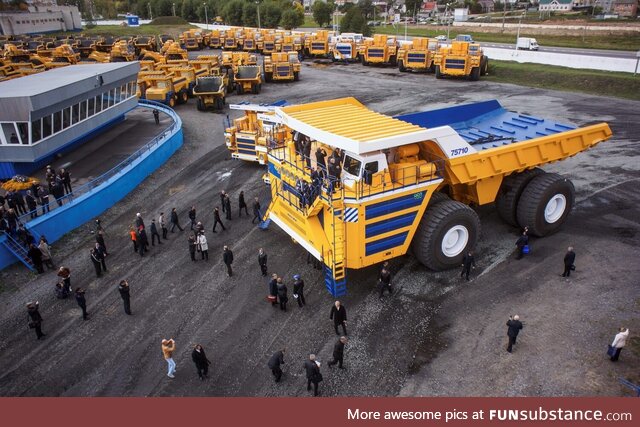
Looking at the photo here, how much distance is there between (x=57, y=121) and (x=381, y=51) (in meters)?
31.1

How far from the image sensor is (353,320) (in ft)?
35.0

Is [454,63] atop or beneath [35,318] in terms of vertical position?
atop

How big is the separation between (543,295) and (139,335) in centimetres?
937

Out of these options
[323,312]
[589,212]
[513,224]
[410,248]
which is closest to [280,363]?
[323,312]

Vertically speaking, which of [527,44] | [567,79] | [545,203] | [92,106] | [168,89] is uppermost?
[527,44]

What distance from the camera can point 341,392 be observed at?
8742 mm

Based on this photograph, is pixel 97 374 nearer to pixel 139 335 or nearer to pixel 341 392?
pixel 139 335

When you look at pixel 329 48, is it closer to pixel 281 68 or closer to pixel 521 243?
pixel 281 68

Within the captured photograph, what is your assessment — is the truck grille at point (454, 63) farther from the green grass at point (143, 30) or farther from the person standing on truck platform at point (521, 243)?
the green grass at point (143, 30)

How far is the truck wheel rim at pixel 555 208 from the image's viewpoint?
43.1 ft

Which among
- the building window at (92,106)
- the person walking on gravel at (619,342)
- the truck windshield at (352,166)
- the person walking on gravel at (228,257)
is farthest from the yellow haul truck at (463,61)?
the person walking on gravel at (619,342)

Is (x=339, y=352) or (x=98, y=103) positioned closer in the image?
(x=339, y=352)

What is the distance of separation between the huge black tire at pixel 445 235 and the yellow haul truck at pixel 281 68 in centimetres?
2852

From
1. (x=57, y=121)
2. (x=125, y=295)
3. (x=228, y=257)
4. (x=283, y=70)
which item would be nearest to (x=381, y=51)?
(x=283, y=70)
